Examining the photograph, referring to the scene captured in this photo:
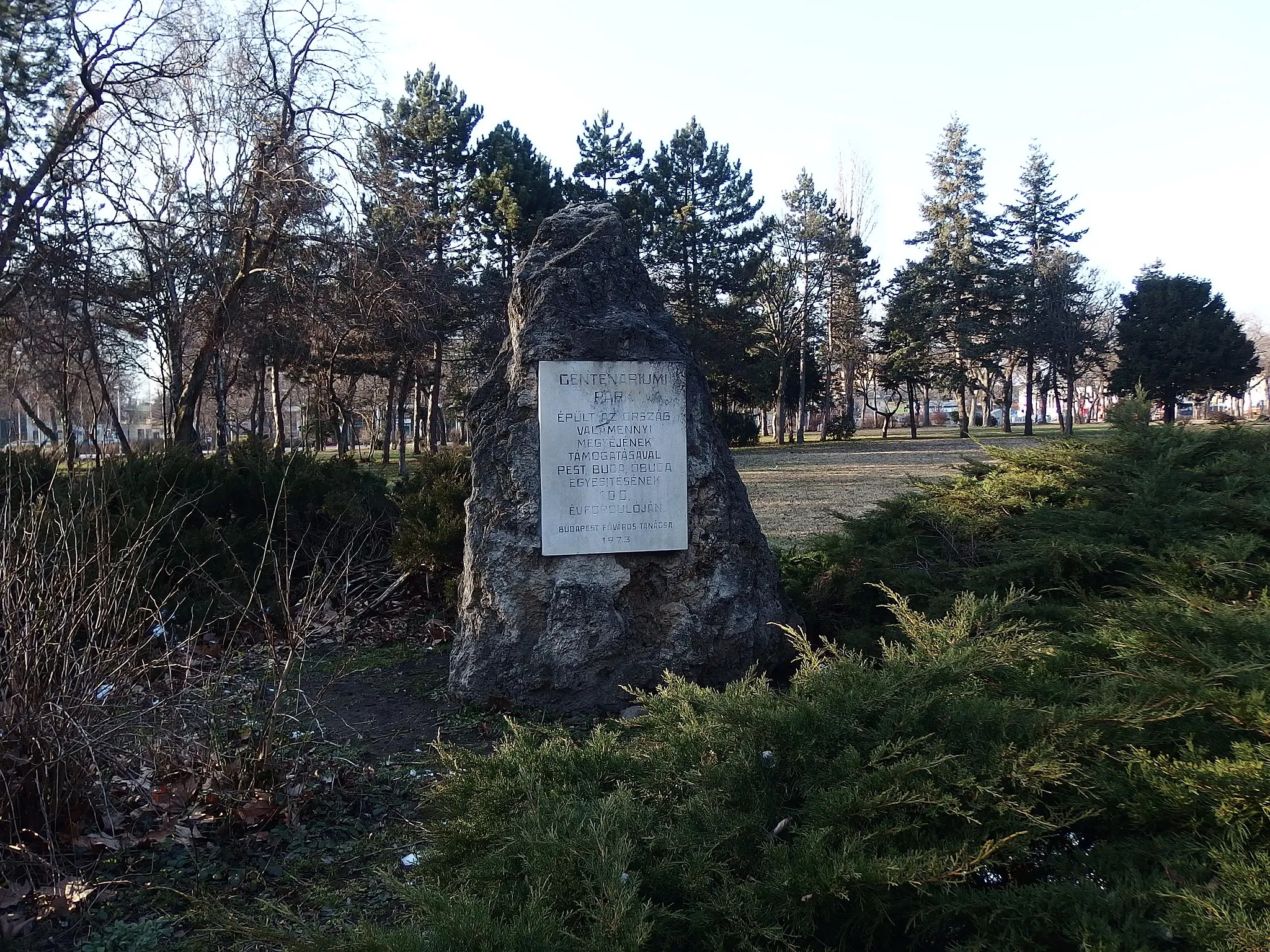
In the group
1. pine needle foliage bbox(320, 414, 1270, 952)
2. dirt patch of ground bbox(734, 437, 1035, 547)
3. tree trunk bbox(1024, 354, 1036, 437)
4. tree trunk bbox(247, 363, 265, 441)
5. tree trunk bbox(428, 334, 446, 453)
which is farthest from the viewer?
tree trunk bbox(1024, 354, 1036, 437)

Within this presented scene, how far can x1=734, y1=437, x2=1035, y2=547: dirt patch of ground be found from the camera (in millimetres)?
13000

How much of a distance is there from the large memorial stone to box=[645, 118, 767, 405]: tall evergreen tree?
2952cm

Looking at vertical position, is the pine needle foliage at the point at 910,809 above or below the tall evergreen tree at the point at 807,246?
below

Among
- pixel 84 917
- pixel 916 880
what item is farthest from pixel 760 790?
pixel 84 917

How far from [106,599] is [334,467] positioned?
19.1 feet

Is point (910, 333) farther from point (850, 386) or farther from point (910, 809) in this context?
point (910, 809)

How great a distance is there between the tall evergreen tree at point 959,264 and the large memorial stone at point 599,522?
118ft

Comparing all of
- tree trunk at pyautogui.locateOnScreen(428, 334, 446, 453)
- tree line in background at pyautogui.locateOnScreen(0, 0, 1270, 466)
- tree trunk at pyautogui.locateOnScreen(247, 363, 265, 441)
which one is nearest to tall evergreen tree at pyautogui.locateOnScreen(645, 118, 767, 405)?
tree line in background at pyautogui.locateOnScreen(0, 0, 1270, 466)

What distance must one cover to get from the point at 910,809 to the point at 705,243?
35.9 metres

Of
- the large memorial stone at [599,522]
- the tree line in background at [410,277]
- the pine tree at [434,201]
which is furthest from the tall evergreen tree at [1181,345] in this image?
the large memorial stone at [599,522]

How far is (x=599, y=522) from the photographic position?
5.27m

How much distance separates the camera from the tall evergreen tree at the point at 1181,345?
33.6 m

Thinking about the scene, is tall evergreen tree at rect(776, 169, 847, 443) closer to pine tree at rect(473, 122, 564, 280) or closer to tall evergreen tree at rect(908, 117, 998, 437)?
tall evergreen tree at rect(908, 117, 998, 437)

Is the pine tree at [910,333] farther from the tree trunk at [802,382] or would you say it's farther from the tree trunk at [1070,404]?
the tree trunk at [1070,404]
